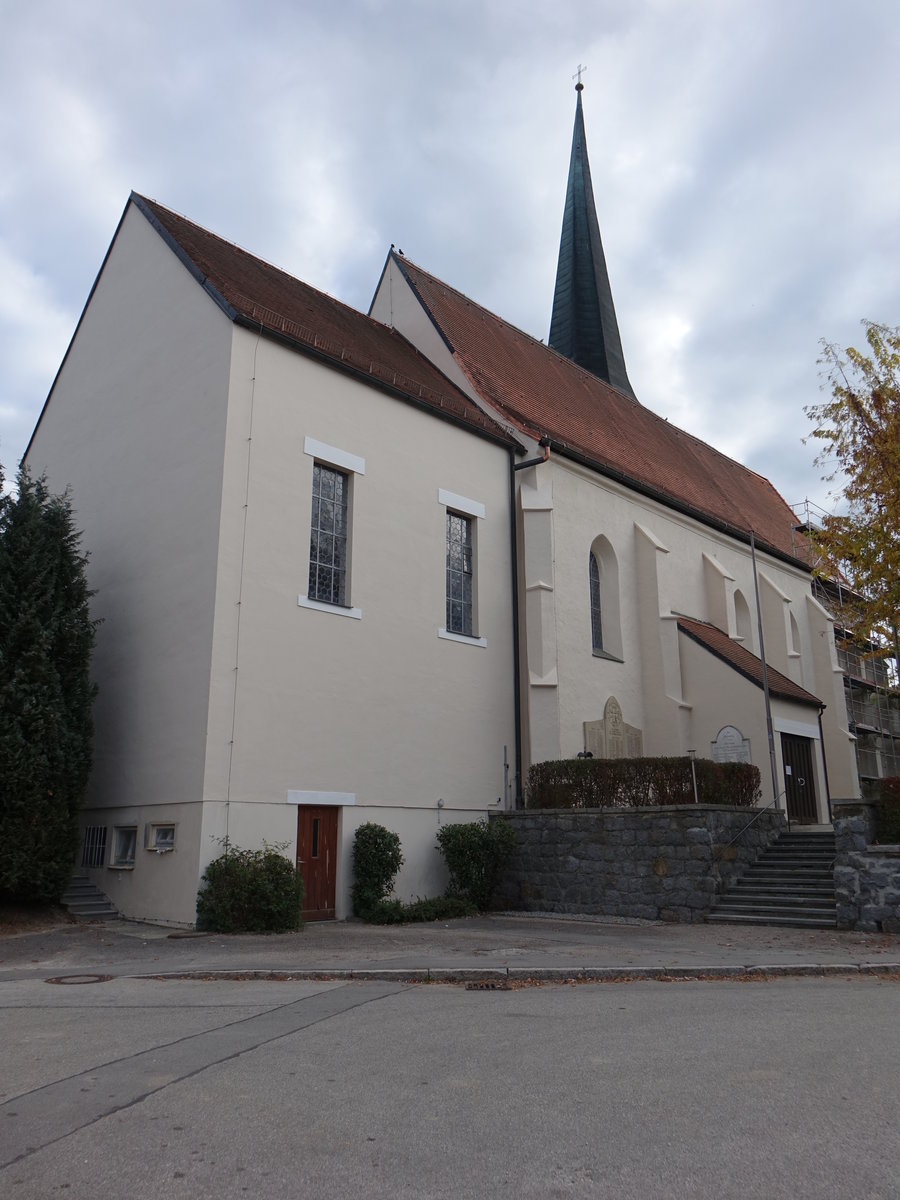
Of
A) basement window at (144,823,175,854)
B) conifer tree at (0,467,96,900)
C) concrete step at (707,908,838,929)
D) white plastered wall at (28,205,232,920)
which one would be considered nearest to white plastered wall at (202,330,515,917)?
white plastered wall at (28,205,232,920)

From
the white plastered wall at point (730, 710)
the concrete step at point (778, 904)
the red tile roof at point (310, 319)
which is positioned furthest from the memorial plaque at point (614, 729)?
the red tile roof at point (310, 319)

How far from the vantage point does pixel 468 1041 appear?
6547 millimetres

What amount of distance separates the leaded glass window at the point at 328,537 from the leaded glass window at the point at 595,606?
22.1 ft

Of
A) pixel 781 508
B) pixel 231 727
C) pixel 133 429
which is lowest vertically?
pixel 231 727

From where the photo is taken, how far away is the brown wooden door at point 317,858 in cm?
1459

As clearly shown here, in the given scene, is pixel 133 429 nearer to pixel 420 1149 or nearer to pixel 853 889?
pixel 853 889

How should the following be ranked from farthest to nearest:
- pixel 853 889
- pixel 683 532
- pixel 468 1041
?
pixel 683 532 < pixel 853 889 < pixel 468 1041

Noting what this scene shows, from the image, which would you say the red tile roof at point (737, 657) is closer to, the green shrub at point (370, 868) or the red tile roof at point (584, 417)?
the red tile roof at point (584, 417)

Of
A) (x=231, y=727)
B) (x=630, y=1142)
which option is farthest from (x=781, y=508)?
(x=630, y=1142)

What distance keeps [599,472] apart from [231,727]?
35.9 feet

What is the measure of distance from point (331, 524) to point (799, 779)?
11992 millimetres

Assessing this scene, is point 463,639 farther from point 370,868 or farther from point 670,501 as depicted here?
point 670,501

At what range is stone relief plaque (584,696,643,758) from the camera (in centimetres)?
1945

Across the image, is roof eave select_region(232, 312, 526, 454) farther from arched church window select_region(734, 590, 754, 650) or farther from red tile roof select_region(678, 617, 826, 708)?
arched church window select_region(734, 590, 754, 650)
